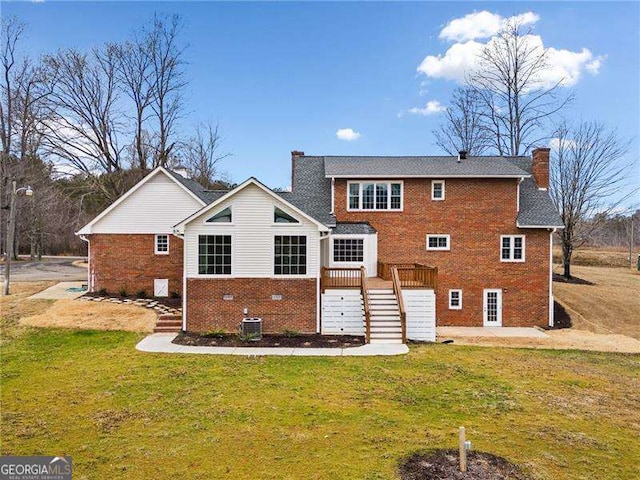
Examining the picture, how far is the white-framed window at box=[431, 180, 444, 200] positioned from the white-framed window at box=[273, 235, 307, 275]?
26.8ft

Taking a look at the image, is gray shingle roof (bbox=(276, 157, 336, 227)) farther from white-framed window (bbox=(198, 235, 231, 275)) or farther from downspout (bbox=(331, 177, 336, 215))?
white-framed window (bbox=(198, 235, 231, 275))

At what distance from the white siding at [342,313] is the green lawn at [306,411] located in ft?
10.8

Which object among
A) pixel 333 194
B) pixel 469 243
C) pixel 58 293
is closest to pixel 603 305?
pixel 469 243

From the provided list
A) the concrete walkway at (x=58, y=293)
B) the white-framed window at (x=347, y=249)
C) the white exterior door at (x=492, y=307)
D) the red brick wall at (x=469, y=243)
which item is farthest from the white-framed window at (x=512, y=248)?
the concrete walkway at (x=58, y=293)

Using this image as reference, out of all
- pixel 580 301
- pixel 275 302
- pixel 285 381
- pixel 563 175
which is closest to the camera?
pixel 285 381

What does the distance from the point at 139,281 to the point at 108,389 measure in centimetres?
1157

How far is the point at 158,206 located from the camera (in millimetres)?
20109

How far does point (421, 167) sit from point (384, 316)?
9035mm

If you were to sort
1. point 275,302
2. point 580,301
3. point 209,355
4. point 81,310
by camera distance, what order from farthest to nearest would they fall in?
1. point 580,301
2. point 81,310
3. point 275,302
4. point 209,355

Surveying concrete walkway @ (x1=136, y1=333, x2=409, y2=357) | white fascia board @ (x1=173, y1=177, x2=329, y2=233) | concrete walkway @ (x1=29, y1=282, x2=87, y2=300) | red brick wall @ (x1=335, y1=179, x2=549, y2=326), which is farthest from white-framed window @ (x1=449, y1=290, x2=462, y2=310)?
concrete walkway @ (x1=29, y1=282, x2=87, y2=300)

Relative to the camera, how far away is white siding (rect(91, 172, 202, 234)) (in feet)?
65.9

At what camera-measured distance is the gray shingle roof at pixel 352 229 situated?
61.3 ft

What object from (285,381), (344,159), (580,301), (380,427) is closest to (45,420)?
(285,381)

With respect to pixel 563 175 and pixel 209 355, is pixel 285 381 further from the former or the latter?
pixel 563 175
